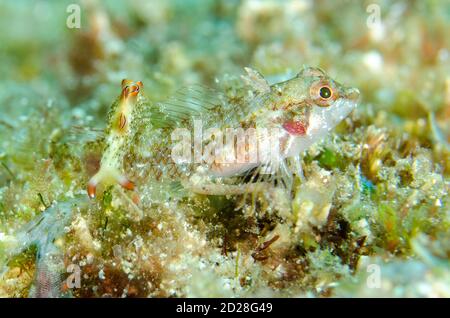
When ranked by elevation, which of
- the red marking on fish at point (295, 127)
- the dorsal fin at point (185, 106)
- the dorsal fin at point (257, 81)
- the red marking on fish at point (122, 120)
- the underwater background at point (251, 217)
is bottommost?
the underwater background at point (251, 217)

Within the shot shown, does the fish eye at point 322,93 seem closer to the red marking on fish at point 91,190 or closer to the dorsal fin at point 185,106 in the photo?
the dorsal fin at point 185,106

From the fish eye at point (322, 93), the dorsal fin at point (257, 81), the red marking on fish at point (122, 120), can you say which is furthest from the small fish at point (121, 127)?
the fish eye at point (322, 93)

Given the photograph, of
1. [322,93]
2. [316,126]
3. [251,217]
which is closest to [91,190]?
[251,217]

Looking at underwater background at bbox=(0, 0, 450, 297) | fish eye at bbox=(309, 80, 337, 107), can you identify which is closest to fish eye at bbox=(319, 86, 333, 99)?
fish eye at bbox=(309, 80, 337, 107)

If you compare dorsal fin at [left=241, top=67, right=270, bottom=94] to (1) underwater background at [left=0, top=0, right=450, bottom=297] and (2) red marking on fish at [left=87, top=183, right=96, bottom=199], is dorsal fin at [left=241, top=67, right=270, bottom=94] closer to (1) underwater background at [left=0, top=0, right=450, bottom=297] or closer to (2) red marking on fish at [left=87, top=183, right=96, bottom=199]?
(1) underwater background at [left=0, top=0, right=450, bottom=297]

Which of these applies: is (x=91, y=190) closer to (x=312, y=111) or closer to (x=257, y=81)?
(x=257, y=81)

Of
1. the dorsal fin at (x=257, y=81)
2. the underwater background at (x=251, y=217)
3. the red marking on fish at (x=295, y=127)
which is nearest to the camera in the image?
the underwater background at (x=251, y=217)

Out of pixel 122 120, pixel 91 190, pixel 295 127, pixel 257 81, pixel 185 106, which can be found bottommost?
pixel 91 190

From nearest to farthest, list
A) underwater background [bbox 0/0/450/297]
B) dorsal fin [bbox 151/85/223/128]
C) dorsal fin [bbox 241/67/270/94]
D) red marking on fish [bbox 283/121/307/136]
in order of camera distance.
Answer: underwater background [bbox 0/0/450/297] < red marking on fish [bbox 283/121/307/136] < dorsal fin [bbox 241/67/270/94] < dorsal fin [bbox 151/85/223/128]

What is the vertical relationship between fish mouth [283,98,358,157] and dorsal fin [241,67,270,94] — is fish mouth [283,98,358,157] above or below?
below
